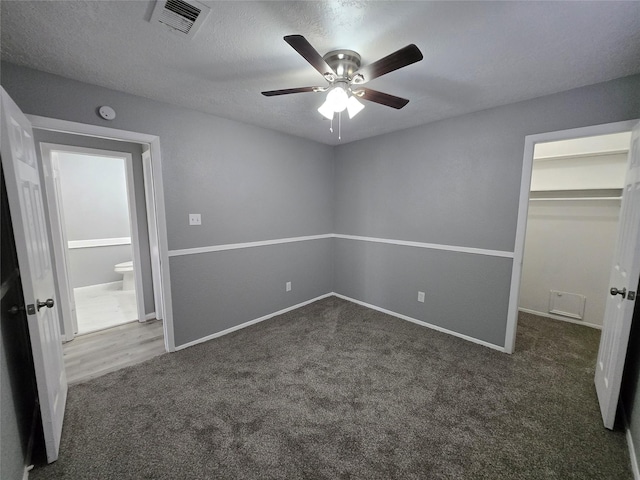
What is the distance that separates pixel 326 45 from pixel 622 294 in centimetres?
240

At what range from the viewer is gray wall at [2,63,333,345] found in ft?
6.55

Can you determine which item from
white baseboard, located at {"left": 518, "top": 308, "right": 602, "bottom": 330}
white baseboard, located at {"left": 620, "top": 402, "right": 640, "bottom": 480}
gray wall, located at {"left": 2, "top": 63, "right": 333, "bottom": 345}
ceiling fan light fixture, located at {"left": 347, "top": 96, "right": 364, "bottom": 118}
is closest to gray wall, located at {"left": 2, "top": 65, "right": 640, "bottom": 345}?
gray wall, located at {"left": 2, "top": 63, "right": 333, "bottom": 345}

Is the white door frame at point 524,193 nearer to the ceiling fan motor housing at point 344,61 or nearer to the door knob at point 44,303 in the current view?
the ceiling fan motor housing at point 344,61

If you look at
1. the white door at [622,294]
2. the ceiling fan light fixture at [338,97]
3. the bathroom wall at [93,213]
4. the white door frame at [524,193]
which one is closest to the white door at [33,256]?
the ceiling fan light fixture at [338,97]

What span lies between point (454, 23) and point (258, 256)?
2.70 meters

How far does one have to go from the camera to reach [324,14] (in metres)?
1.27

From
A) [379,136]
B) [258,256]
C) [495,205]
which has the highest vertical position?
[379,136]

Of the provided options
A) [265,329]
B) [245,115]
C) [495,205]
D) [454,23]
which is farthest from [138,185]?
[495,205]

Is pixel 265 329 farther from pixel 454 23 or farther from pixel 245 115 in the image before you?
pixel 454 23

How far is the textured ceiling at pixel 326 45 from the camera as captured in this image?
124 centimetres

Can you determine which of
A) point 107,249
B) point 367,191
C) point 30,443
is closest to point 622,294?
point 367,191

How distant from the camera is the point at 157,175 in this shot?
236 centimetres

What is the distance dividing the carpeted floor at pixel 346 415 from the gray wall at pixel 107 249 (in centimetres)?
136

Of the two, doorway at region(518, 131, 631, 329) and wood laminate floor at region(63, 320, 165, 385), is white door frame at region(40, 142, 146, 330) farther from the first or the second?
doorway at region(518, 131, 631, 329)
